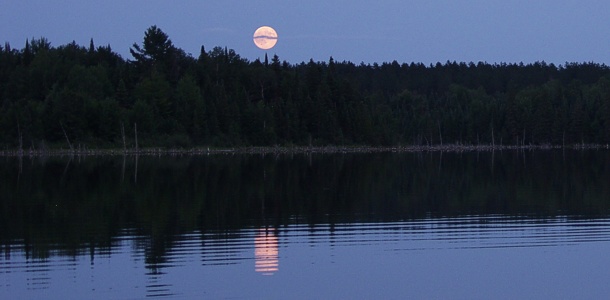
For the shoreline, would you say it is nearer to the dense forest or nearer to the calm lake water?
the dense forest

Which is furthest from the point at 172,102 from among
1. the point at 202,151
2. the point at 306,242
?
the point at 306,242

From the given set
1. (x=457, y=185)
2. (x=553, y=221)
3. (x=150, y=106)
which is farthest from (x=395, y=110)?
(x=553, y=221)

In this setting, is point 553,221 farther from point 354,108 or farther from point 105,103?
point 354,108

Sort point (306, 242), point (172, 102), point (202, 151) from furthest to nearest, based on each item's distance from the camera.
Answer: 1. point (172, 102)
2. point (202, 151)
3. point (306, 242)

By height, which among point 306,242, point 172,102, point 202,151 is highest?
point 172,102

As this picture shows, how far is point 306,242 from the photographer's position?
24172 millimetres

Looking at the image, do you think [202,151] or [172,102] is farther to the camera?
[172,102]

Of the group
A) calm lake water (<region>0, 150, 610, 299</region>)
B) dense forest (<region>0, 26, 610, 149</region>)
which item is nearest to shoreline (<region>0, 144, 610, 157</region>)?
dense forest (<region>0, 26, 610, 149</region>)

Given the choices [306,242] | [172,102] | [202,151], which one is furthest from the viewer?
[172,102]

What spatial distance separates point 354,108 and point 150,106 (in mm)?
29817

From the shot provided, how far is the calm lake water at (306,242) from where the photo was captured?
18234 millimetres

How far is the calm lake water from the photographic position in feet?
59.8

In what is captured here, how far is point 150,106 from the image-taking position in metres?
112

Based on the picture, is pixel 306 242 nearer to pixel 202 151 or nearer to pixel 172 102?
pixel 202 151
